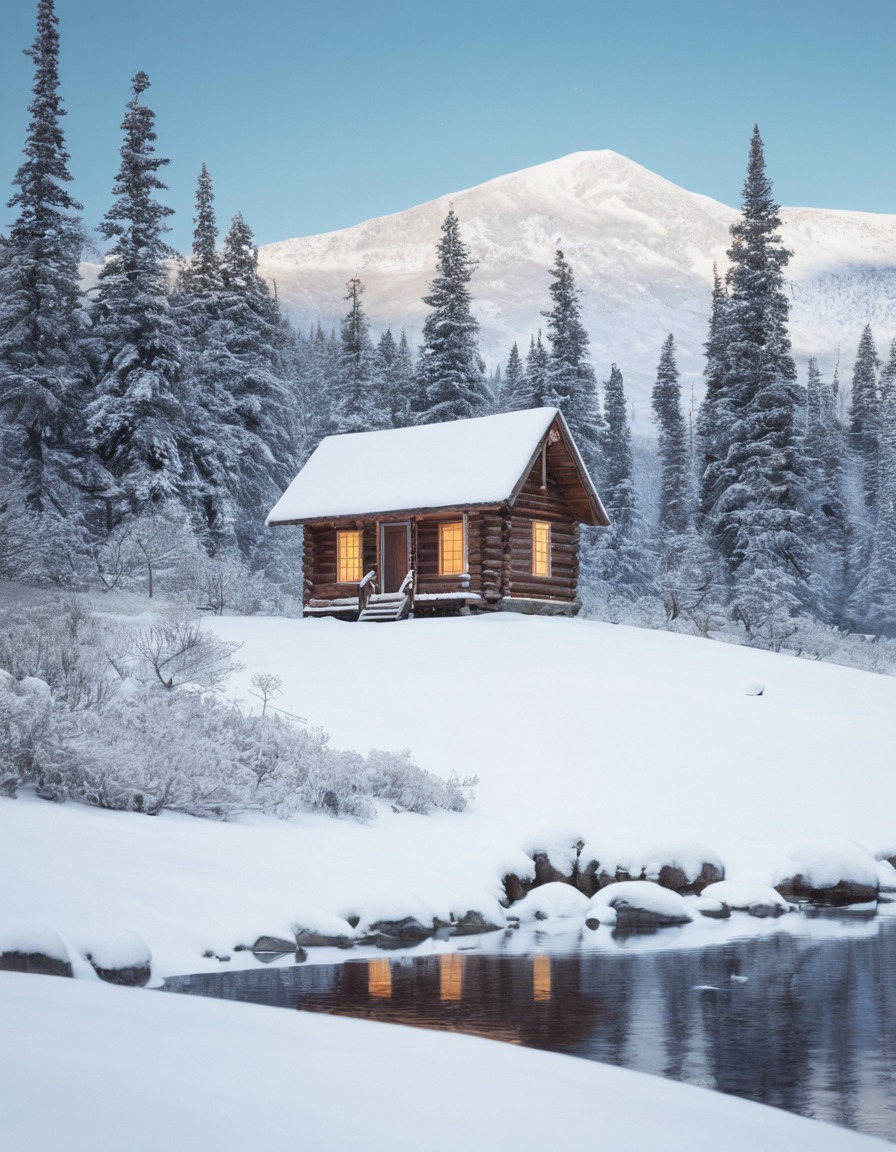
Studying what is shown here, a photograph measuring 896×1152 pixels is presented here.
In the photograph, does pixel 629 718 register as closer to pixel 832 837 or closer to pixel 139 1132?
pixel 832 837

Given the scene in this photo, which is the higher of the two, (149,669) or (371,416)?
(371,416)

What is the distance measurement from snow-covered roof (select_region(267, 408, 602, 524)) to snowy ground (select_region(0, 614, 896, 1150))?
346 cm

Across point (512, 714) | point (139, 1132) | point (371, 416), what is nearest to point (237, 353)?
point (371, 416)

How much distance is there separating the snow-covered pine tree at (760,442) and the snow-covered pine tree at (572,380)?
5.89 m

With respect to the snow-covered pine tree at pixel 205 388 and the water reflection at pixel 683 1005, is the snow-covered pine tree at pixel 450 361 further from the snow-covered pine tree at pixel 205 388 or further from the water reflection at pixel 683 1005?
the water reflection at pixel 683 1005

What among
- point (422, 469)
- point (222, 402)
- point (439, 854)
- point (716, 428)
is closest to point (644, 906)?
point (439, 854)

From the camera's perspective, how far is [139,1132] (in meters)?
4.39

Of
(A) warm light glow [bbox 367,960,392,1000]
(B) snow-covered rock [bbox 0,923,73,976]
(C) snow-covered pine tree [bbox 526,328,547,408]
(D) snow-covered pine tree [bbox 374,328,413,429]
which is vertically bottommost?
(A) warm light glow [bbox 367,960,392,1000]

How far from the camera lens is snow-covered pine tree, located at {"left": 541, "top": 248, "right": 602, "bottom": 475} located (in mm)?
51125

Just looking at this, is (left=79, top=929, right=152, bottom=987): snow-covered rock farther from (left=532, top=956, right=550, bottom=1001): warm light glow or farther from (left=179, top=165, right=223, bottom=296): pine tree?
(left=179, top=165, right=223, bottom=296): pine tree

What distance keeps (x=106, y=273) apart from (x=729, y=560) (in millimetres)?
23634

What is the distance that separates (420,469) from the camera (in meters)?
36.1

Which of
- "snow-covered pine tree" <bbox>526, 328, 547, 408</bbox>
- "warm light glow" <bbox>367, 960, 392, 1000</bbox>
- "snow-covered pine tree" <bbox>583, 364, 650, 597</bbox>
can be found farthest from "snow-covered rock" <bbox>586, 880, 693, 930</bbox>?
"snow-covered pine tree" <bbox>583, 364, 650, 597</bbox>

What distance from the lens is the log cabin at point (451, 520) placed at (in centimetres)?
3409
